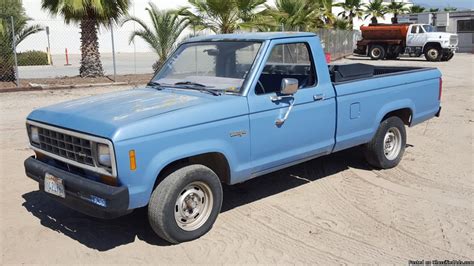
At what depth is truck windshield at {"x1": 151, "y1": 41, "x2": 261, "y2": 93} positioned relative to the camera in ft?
16.3

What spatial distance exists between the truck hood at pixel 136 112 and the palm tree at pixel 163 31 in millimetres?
12927

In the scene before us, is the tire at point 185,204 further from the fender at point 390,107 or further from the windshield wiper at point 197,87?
the fender at point 390,107

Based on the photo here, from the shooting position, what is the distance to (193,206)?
444cm

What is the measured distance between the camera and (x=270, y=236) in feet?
14.9

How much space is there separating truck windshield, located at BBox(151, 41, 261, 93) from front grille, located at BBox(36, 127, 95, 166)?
1.41 m

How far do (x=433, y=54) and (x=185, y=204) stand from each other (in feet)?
95.2

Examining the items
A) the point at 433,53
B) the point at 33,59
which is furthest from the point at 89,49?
the point at 433,53

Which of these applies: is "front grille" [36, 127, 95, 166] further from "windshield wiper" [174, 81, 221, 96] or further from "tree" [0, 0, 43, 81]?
"tree" [0, 0, 43, 81]

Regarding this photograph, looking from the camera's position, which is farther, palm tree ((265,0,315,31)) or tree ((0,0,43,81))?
palm tree ((265,0,315,31))

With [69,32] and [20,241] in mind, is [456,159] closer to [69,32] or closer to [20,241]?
[20,241]

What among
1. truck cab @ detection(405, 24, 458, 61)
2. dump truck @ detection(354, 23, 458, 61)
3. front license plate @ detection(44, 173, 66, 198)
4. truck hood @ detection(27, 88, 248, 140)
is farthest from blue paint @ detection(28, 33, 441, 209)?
dump truck @ detection(354, 23, 458, 61)

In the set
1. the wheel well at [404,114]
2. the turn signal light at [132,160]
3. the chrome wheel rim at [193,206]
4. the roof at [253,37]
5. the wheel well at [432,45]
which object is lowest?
the chrome wheel rim at [193,206]

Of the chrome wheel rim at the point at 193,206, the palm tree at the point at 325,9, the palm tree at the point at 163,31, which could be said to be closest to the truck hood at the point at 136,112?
the chrome wheel rim at the point at 193,206

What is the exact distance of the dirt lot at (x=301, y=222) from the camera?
419cm
